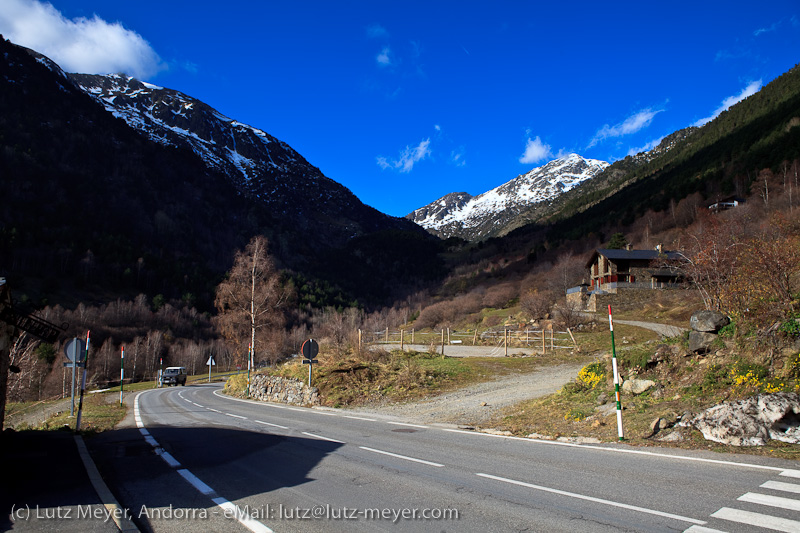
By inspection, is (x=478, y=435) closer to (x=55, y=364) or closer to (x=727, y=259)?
(x=727, y=259)

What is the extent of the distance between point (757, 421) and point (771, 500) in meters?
3.41

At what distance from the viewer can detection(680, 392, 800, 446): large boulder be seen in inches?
292

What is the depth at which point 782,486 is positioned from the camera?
5406mm

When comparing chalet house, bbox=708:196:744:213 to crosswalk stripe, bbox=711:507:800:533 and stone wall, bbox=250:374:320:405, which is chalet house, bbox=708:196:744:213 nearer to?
stone wall, bbox=250:374:320:405

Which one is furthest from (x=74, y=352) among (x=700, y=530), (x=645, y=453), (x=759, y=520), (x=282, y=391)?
(x=759, y=520)

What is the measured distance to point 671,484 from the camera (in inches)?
230

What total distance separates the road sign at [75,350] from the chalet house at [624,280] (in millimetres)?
46546

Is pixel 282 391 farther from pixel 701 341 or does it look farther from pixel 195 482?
pixel 701 341

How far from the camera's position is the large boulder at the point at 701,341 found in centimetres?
1111

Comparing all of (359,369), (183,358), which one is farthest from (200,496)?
(183,358)

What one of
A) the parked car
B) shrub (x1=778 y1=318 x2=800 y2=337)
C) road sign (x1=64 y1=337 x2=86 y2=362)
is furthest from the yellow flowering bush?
the parked car

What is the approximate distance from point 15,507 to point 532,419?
10.6 m

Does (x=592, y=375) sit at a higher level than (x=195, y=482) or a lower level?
higher

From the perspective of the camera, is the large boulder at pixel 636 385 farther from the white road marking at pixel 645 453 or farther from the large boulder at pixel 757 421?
the white road marking at pixel 645 453
